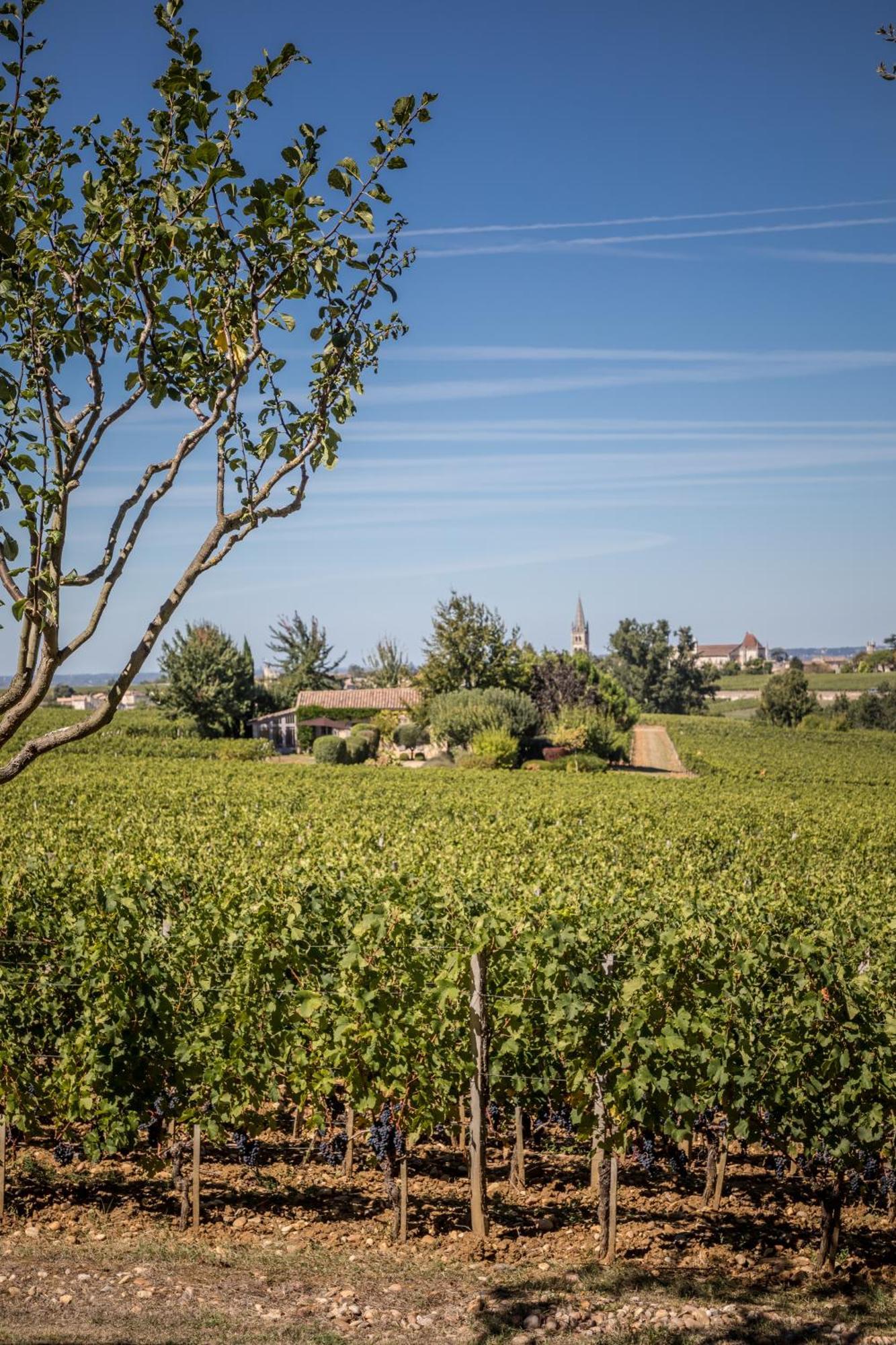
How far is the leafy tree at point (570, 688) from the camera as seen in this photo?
51094mm

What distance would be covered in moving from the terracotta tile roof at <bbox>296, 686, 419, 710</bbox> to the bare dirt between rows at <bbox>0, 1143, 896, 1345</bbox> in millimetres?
50037

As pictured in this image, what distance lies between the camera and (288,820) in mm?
16125

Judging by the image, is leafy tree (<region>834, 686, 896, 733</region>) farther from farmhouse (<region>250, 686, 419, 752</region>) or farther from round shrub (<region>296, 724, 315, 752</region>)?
round shrub (<region>296, 724, 315, 752</region>)

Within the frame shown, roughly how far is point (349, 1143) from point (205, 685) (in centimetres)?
4934

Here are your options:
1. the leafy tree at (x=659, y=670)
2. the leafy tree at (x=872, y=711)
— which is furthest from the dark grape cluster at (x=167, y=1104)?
the leafy tree at (x=659, y=670)

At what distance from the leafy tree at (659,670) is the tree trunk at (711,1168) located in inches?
4052

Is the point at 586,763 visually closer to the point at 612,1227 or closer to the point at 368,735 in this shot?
the point at 368,735

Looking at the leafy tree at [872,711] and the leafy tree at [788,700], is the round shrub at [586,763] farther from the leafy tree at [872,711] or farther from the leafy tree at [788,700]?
the leafy tree at [872,711]

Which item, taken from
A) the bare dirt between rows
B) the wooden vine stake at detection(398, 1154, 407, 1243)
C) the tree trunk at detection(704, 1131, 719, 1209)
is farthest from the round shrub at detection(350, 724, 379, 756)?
the wooden vine stake at detection(398, 1154, 407, 1243)

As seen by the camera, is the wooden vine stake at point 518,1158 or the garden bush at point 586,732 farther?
the garden bush at point 586,732

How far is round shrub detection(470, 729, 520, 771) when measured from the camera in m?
40.8

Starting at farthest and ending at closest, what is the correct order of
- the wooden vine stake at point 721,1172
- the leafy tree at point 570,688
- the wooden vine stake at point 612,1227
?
the leafy tree at point 570,688
the wooden vine stake at point 721,1172
the wooden vine stake at point 612,1227

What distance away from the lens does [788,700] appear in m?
75.6

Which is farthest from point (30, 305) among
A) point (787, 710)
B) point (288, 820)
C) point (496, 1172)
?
point (787, 710)
